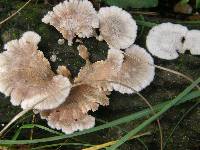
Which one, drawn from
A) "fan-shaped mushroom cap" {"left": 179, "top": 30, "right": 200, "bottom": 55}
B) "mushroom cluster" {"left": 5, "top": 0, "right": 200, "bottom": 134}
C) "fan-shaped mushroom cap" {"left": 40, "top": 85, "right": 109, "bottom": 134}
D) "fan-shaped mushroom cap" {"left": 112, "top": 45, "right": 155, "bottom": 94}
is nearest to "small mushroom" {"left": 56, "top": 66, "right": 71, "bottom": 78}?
"mushroom cluster" {"left": 5, "top": 0, "right": 200, "bottom": 134}

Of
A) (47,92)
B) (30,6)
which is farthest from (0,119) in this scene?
(30,6)

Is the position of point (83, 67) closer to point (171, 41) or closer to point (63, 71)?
point (63, 71)

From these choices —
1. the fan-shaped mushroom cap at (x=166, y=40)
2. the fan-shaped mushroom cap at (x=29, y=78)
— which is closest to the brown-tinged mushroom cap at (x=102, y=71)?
the fan-shaped mushroom cap at (x=29, y=78)

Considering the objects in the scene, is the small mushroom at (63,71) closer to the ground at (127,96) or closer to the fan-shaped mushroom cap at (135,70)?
the ground at (127,96)

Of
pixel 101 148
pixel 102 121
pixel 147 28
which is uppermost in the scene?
pixel 147 28

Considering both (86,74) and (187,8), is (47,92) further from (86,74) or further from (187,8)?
(187,8)

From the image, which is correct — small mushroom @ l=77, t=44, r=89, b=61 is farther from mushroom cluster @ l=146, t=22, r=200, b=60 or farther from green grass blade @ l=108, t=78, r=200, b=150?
green grass blade @ l=108, t=78, r=200, b=150

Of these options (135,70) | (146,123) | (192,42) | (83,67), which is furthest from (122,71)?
(192,42)
